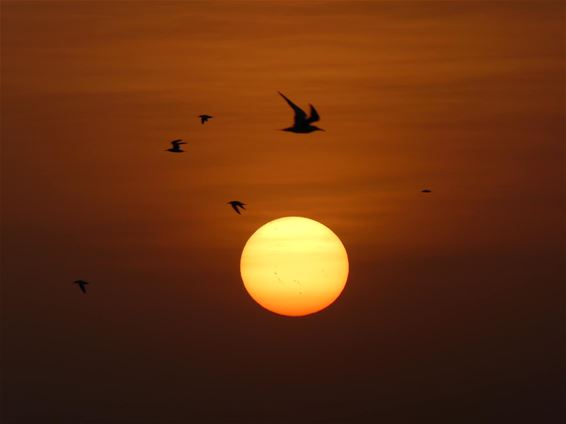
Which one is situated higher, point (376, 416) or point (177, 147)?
point (177, 147)

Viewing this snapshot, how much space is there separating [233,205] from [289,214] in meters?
2.32

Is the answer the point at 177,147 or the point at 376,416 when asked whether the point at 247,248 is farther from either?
the point at 376,416

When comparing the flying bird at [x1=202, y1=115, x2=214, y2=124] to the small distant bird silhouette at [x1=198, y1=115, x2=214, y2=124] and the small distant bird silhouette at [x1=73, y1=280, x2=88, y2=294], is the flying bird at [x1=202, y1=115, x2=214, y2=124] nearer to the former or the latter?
the small distant bird silhouette at [x1=198, y1=115, x2=214, y2=124]

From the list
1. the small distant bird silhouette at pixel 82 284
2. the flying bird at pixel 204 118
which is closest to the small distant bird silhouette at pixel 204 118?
the flying bird at pixel 204 118

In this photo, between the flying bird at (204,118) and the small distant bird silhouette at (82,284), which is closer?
the flying bird at (204,118)

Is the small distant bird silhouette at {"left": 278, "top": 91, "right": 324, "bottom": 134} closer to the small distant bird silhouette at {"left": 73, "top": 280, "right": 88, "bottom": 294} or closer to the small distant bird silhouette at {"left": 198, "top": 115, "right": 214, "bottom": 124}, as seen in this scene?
the small distant bird silhouette at {"left": 198, "top": 115, "right": 214, "bottom": 124}

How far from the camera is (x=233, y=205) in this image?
46.3m

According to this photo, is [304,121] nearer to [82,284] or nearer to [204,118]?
[204,118]

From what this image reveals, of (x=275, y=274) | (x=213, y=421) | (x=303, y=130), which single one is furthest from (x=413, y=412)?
(x=303, y=130)

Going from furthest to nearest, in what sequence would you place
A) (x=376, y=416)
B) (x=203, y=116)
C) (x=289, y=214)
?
(x=376, y=416), (x=289, y=214), (x=203, y=116)

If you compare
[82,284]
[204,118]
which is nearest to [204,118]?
[204,118]

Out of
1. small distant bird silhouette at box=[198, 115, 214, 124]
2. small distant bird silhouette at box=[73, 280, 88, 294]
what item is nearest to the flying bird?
small distant bird silhouette at box=[198, 115, 214, 124]

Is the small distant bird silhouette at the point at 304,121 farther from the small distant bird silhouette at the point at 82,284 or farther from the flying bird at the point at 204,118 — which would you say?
the small distant bird silhouette at the point at 82,284

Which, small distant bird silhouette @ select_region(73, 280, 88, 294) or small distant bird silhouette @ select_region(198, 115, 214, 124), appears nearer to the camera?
small distant bird silhouette @ select_region(198, 115, 214, 124)
